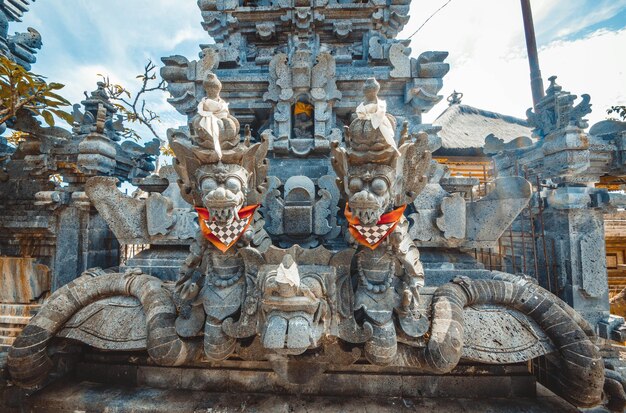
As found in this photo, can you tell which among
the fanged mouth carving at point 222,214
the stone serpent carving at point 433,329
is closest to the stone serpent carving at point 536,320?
the stone serpent carving at point 433,329

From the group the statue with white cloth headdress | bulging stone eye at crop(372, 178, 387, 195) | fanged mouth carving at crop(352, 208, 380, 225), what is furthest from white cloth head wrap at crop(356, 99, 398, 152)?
the statue with white cloth headdress

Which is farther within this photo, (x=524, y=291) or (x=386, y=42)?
(x=386, y=42)

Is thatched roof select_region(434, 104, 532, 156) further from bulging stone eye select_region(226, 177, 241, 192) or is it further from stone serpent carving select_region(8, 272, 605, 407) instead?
bulging stone eye select_region(226, 177, 241, 192)

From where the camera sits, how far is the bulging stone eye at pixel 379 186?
2.31m

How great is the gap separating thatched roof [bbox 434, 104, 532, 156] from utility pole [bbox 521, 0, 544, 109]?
223 cm

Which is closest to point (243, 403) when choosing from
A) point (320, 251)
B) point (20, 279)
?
point (320, 251)

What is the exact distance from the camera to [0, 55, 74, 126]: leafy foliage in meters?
4.20

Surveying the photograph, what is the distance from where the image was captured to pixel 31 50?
711cm

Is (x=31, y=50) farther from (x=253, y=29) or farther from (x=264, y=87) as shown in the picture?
(x=264, y=87)

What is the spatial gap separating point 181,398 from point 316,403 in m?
1.46

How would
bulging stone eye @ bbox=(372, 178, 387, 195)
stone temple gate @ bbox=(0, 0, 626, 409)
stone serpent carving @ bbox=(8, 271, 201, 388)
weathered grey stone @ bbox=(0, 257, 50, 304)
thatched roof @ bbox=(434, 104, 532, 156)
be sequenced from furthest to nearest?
thatched roof @ bbox=(434, 104, 532, 156) < weathered grey stone @ bbox=(0, 257, 50, 304) < stone serpent carving @ bbox=(8, 271, 201, 388) < stone temple gate @ bbox=(0, 0, 626, 409) < bulging stone eye @ bbox=(372, 178, 387, 195)

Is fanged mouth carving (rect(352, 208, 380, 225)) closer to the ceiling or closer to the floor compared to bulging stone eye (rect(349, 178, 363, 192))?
closer to the floor

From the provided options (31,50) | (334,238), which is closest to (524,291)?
(334,238)

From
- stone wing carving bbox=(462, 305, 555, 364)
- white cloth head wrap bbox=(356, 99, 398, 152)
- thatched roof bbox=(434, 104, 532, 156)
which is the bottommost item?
stone wing carving bbox=(462, 305, 555, 364)
